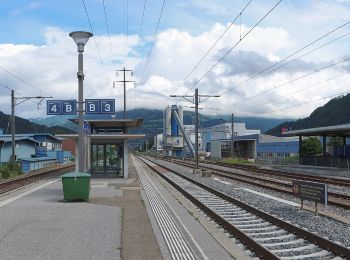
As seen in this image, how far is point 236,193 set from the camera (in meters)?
21.9

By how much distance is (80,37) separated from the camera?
19.1 metres

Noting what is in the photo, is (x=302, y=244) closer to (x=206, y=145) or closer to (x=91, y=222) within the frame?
(x=91, y=222)

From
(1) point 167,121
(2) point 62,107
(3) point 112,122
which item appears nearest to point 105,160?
(3) point 112,122

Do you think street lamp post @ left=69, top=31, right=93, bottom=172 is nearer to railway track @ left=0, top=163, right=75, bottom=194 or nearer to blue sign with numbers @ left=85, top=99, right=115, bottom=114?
blue sign with numbers @ left=85, top=99, right=115, bottom=114

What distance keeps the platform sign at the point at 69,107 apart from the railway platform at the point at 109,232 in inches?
230

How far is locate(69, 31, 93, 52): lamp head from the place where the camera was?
19.0 m

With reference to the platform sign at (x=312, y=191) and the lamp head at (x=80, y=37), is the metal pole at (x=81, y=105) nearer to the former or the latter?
the lamp head at (x=80, y=37)

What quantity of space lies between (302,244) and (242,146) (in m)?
95.1

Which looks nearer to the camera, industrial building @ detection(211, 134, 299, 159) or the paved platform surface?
the paved platform surface

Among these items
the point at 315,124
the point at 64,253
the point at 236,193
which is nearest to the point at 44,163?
the point at 236,193

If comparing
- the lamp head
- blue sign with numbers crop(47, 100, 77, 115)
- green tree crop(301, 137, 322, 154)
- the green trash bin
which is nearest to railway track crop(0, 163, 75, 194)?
blue sign with numbers crop(47, 100, 77, 115)

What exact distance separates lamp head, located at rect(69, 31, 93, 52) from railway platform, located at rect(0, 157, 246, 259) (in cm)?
627

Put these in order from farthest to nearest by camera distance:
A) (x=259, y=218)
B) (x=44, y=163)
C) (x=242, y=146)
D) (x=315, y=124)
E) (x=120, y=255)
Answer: (x=315, y=124) < (x=242, y=146) < (x=44, y=163) < (x=259, y=218) < (x=120, y=255)

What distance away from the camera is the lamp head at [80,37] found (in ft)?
62.3
